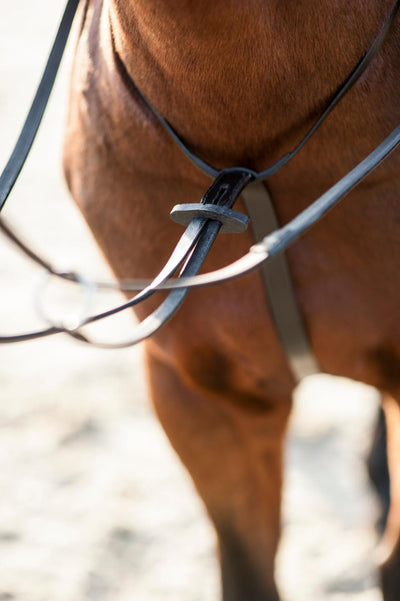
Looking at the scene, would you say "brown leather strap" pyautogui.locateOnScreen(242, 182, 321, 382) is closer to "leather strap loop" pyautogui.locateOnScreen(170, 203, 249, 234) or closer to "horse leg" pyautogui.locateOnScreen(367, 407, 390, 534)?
"leather strap loop" pyautogui.locateOnScreen(170, 203, 249, 234)

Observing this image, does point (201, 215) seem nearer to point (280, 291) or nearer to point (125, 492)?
point (280, 291)

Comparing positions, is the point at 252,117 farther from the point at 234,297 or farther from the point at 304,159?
the point at 234,297

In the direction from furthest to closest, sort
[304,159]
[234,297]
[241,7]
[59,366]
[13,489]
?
1. [59,366]
2. [13,489]
3. [234,297]
4. [304,159]
5. [241,7]

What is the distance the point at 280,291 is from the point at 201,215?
0.68 feet

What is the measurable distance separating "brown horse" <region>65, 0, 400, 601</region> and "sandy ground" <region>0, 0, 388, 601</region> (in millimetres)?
392

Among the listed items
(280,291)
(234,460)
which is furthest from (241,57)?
(234,460)

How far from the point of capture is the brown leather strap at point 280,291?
90 cm

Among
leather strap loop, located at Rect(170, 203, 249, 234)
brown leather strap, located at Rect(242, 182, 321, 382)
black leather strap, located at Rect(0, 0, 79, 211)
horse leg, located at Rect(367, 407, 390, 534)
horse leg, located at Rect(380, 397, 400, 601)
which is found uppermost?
black leather strap, located at Rect(0, 0, 79, 211)

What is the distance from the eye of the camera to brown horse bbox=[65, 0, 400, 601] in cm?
78

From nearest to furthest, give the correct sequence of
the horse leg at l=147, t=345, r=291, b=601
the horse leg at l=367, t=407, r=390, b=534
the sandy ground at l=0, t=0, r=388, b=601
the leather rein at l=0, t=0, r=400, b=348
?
the leather rein at l=0, t=0, r=400, b=348 → the horse leg at l=147, t=345, r=291, b=601 → the sandy ground at l=0, t=0, r=388, b=601 → the horse leg at l=367, t=407, r=390, b=534

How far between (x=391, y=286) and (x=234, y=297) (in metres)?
0.18

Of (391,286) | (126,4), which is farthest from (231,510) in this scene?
(126,4)

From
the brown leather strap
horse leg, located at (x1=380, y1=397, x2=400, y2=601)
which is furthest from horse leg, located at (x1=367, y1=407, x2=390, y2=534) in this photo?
the brown leather strap

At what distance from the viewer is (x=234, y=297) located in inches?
39.2
